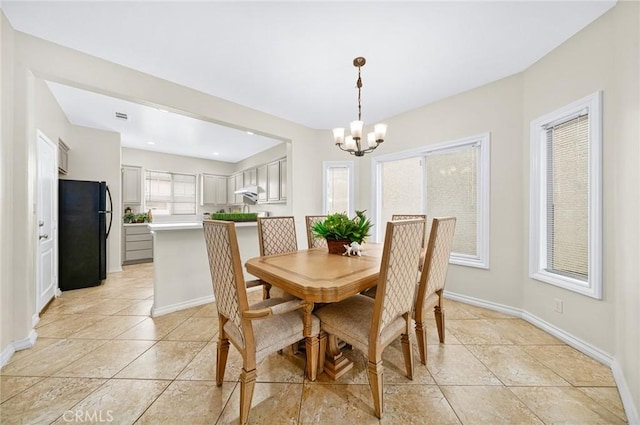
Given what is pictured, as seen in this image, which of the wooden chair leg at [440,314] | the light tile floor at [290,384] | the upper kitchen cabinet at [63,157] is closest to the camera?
the light tile floor at [290,384]

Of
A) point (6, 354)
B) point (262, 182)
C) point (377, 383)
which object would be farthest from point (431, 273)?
point (262, 182)

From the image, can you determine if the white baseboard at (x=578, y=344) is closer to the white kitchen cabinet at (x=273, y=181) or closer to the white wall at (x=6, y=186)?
the white kitchen cabinet at (x=273, y=181)

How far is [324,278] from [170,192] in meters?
6.09

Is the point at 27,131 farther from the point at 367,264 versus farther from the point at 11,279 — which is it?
the point at 367,264

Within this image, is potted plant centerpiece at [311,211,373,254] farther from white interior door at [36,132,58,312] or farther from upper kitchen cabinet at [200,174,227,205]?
upper kitchen cabinet at [200,174,227,205]

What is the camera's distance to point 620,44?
1.63 m

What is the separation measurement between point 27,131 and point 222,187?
4.71 metres

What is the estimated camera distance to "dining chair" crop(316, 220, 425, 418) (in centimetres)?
126

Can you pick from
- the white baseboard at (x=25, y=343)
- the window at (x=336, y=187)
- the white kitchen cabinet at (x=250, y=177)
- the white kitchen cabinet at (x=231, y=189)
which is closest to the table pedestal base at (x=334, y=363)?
the white baseboard at (x=25, y=343)

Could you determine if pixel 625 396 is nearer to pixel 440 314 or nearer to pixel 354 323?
pixel 440 314

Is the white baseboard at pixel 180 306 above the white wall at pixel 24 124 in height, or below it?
below

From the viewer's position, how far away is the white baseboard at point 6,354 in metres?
1.71

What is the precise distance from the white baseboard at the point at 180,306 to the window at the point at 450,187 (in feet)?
9.27

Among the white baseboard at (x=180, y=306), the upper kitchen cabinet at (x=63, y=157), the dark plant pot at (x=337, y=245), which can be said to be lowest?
the white baseboard at (x=180, y=306)
